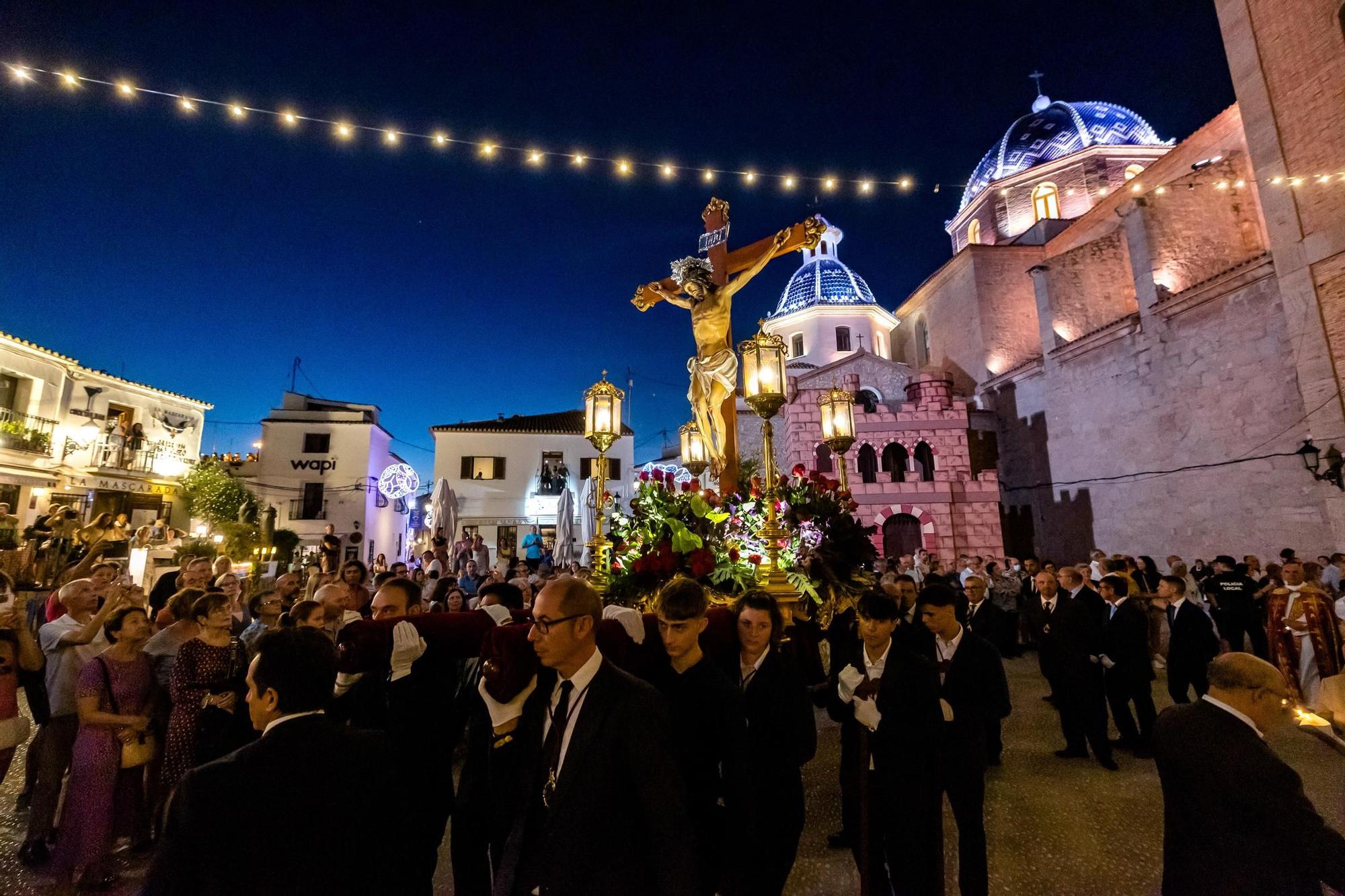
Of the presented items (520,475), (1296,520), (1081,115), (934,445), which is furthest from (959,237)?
(520,475)

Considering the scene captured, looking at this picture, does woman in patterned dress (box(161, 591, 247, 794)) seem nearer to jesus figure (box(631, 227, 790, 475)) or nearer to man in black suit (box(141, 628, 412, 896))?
man in black suit (box(141, 628, 412, 896))

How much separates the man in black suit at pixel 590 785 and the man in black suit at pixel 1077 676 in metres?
5.59

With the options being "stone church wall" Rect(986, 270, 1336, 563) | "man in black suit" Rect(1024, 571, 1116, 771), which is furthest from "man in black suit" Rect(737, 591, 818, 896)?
"stone church wall" Rect(986, 270, 1336, 563)

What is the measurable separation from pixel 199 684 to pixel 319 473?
2733cm

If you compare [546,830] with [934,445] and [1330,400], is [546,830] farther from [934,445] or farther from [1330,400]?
[934,445]

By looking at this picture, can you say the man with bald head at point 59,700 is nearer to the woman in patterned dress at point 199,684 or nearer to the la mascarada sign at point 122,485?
the woman in patterned dress at point 199,684

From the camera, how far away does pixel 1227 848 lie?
228 centimetres

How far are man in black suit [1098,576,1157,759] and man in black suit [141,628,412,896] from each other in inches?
269

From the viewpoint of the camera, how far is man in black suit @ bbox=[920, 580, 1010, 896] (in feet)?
10.8

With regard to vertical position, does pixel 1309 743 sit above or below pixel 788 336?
below

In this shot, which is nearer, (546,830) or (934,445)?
(546,830)

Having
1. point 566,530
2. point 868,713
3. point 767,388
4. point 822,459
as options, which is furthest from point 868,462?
point 868,713

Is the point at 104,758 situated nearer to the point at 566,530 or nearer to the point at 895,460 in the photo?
the point at 566,530

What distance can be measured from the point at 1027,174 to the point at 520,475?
2939cm
